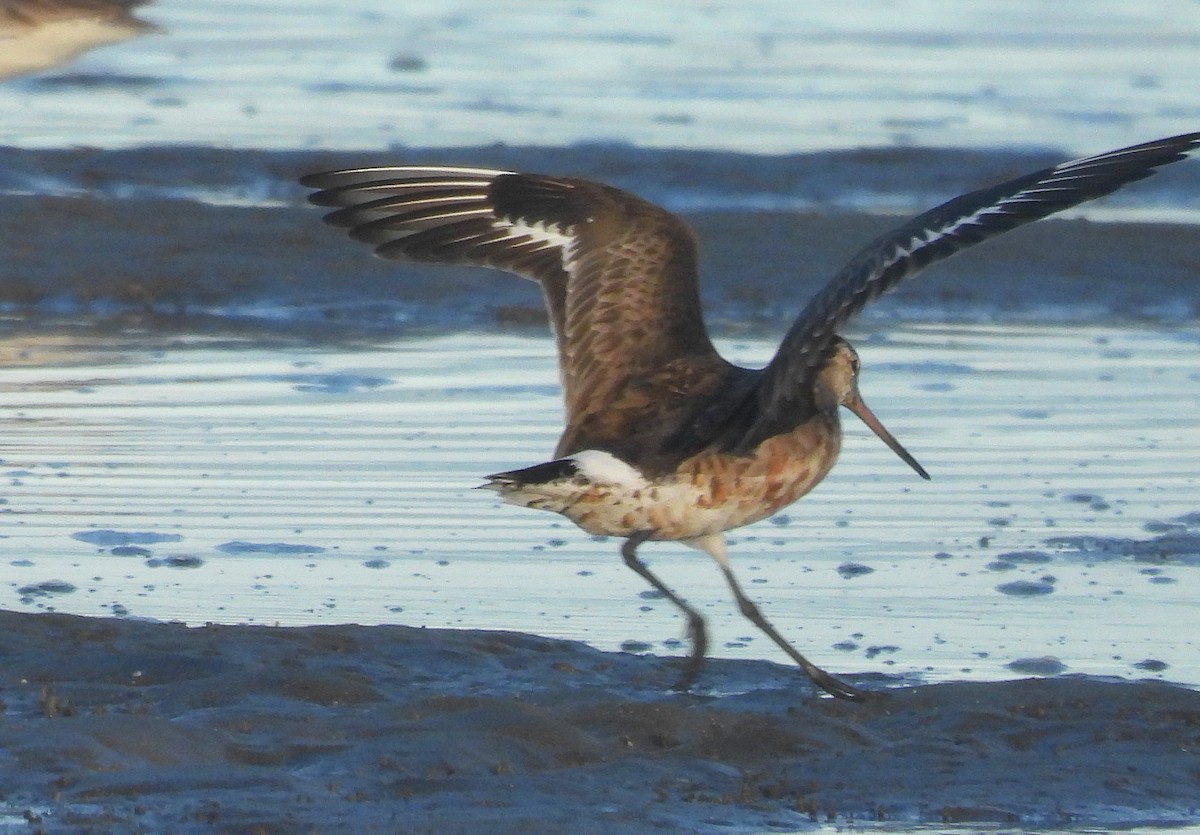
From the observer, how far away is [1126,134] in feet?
45.6

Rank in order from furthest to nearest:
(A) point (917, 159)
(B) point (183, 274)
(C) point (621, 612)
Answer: (A) point (917, 159), (B) point (183, 274), (C) point (621, 612)

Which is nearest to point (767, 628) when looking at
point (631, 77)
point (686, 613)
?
point (686, 613)

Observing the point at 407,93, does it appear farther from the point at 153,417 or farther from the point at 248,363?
the point at 153,417

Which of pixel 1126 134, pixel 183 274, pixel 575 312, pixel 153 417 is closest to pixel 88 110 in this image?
pixel 183 274

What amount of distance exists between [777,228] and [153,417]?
4712 mm

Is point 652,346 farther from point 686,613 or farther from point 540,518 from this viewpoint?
point 540,518

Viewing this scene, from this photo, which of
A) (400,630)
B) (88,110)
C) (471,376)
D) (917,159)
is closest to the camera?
(400,630)

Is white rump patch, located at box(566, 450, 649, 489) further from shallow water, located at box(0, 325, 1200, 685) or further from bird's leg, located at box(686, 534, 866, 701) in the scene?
shallow water, located at box(0, 325, 1200, 685)

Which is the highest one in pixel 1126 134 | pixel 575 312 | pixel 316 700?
Result: pixel 1126 134

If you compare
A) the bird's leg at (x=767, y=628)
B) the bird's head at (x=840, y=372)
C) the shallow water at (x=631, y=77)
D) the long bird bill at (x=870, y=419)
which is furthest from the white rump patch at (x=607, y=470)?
the shallow water at (x=631, y=77)

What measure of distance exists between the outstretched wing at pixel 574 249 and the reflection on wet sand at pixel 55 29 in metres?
7.99

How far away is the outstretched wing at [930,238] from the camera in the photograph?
16.3 feet

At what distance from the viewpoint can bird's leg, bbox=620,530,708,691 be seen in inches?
213

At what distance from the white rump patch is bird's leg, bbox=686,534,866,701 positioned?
30cm
